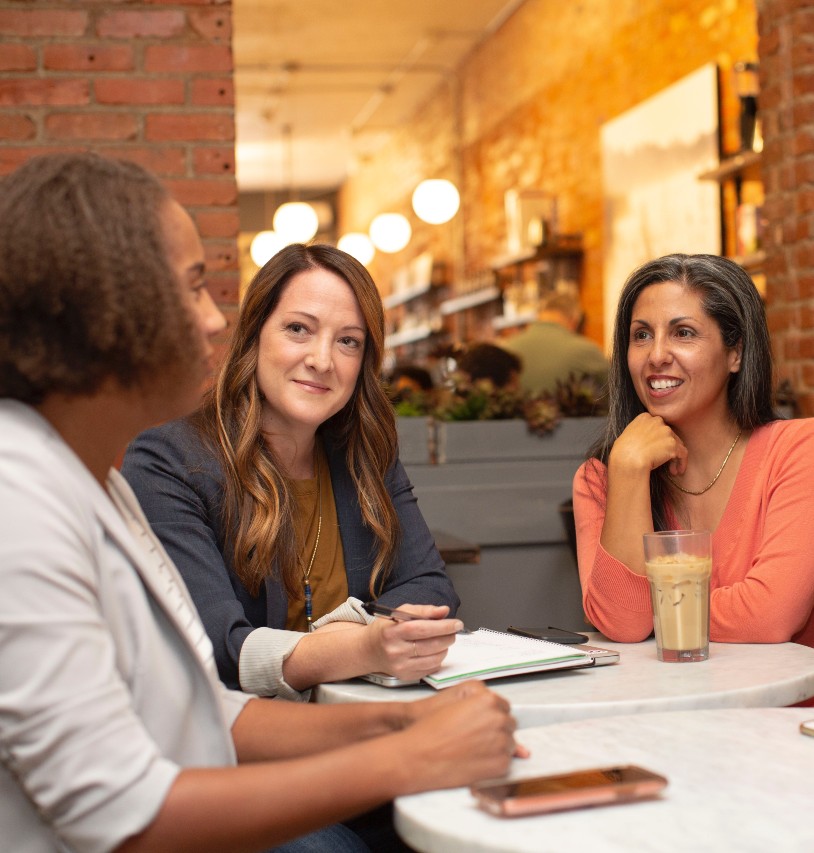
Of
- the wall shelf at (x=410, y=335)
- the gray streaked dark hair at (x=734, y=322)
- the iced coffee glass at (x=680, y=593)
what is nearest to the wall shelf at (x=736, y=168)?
the gray streaked dark hair at (x=734, y=322)

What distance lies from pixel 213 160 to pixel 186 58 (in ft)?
0.96

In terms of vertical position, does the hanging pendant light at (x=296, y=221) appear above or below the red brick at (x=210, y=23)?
above

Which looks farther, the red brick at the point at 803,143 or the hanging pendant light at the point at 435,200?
the hanging pendant light at the point at 435,200

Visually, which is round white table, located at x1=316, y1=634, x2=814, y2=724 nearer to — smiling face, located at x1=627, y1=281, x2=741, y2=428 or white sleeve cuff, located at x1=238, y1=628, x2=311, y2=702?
white sleeve cuff, located at x1=238, y1=628, x2=311, y2=702

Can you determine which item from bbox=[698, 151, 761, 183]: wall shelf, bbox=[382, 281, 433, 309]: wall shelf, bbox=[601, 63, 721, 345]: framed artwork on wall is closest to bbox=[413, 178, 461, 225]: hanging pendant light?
bbox=[382, 281, 433, 309]: wall shelf

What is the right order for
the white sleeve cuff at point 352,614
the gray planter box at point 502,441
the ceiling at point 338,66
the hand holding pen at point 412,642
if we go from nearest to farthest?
the hand holding pen at point 412,642 < the white sleeve cuff at point 352,614 < the gray planter box at point 502,441 < the ceiling at point 338,66

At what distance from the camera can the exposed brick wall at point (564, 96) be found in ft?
18.4

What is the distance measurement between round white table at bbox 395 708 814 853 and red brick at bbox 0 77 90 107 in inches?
98.5

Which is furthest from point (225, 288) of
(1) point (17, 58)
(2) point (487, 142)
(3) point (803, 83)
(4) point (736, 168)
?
(2) point (487, 142)

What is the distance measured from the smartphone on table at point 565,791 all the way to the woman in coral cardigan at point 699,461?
0.83 metres

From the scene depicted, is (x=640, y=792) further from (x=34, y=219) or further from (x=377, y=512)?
(x=377, y=512)

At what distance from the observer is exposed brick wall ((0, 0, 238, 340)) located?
3111 millimetres

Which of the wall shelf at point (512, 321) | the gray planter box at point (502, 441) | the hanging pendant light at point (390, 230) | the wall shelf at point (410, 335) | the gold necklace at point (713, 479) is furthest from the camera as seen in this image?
the wall shelf at point (410, 335)

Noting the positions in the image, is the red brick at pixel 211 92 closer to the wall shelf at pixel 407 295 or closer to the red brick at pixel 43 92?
the red brick at pixel 43 92
